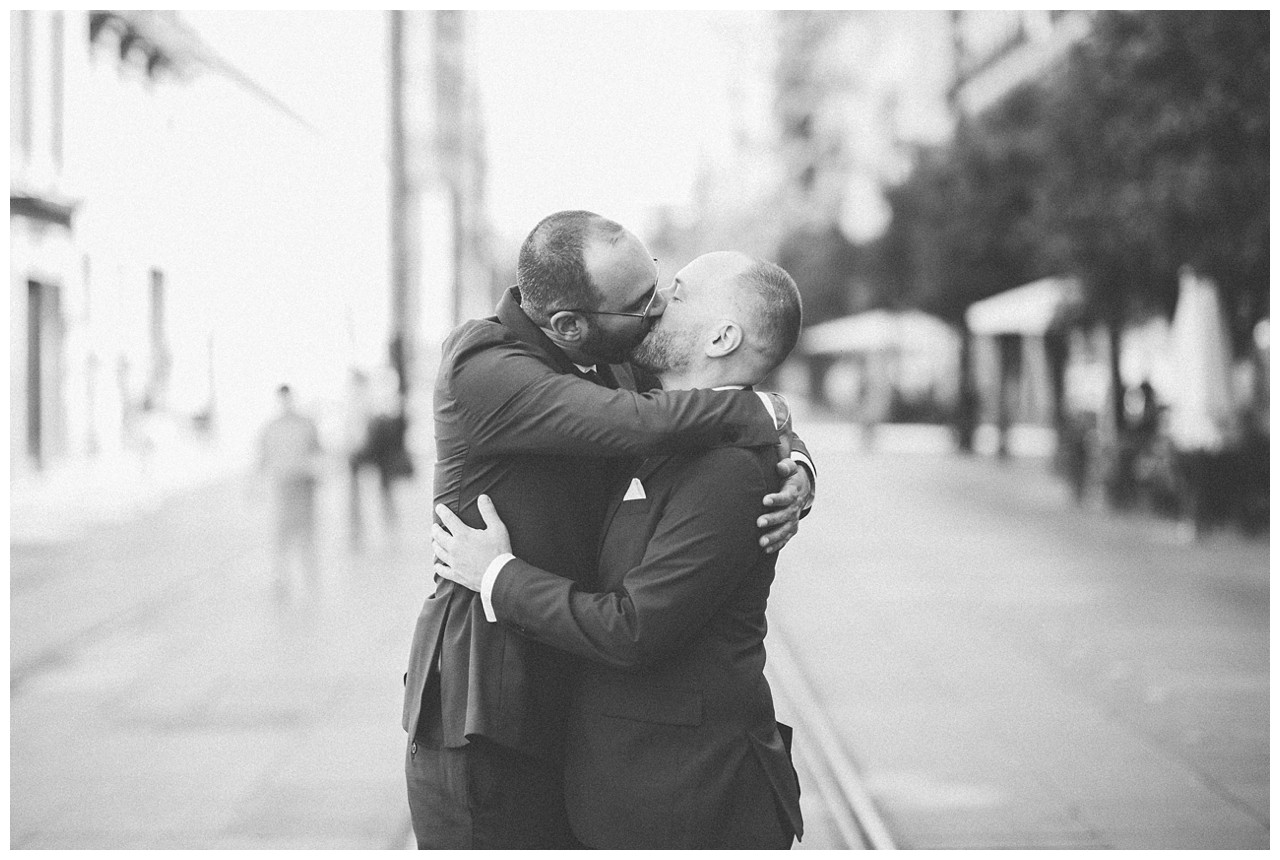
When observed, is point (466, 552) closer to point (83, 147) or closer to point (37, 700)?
point (37, 700)

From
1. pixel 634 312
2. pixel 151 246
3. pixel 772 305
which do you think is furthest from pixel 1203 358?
pixel 151 246

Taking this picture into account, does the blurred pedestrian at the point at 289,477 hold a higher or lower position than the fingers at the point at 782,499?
lower

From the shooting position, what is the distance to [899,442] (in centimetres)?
3538

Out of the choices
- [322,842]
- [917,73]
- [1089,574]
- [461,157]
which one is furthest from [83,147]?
[461,157]

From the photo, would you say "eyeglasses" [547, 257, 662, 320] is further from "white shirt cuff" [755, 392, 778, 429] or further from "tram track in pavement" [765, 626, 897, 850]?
"tram track in pavement" [765, 626, 897, 850]

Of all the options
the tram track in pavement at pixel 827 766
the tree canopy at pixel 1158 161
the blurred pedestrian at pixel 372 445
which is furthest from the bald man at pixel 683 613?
the blurred pedestrian at pixel 372 445

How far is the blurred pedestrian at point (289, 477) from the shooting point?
35.2 ft

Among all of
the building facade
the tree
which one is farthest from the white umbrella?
the building facade

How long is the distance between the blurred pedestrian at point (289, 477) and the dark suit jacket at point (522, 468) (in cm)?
854

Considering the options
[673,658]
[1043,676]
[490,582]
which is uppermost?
[490,582]

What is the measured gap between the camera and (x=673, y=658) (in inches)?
90.0

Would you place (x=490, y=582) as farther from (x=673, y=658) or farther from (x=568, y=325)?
(x=568, y=325)

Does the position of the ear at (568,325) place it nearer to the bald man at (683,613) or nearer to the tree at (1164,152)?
the bald man at (683,613)

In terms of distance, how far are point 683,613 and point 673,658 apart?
0.45ft
